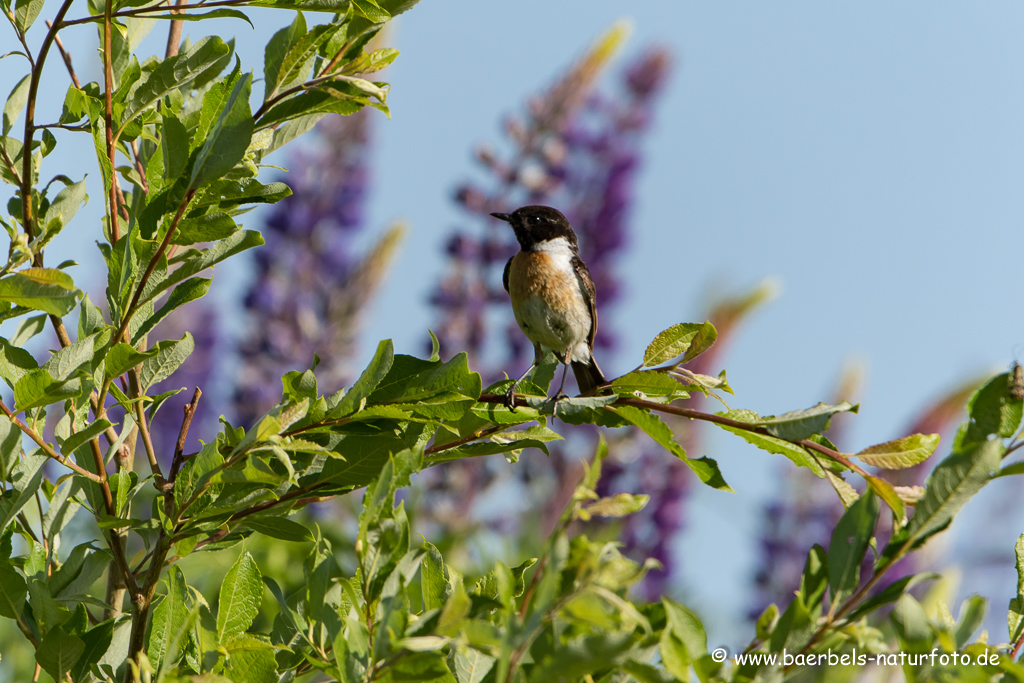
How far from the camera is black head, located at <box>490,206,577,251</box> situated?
4.37m

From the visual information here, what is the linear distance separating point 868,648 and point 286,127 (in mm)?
1285

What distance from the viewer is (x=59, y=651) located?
4.15ft

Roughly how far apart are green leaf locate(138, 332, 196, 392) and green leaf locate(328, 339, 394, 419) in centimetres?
38

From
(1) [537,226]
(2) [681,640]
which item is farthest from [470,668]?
(1) [537,226]

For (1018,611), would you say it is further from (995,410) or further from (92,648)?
(92,648)

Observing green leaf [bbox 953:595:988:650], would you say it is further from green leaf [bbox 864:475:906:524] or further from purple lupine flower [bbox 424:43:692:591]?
purple lupine flower [bbox 424:43:692:591]

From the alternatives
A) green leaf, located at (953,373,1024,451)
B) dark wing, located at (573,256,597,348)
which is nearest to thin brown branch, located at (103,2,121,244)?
green leaf, located at (953,373,1024,451)

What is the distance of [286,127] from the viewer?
5.32 feet

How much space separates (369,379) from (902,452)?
793 mm

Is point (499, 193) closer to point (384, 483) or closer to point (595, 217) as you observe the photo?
point (595, 217)

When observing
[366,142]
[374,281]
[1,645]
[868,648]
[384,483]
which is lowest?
[1,645]

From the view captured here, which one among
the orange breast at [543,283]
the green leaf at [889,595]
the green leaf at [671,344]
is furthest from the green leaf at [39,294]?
the orange breast at [543,283]

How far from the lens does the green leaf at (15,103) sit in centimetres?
153

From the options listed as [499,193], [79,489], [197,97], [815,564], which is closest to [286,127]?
[197,97]
